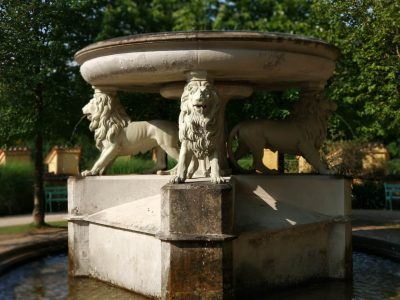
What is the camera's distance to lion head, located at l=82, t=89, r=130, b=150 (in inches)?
255

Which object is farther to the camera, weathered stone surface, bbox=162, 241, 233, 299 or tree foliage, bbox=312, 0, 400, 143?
tree foliage, bbox=312, 0, 400, 143

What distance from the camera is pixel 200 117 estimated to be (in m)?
5.04

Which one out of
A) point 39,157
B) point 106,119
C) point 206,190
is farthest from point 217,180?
point 39,157

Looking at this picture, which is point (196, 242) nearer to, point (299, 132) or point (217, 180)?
point (217, 180)

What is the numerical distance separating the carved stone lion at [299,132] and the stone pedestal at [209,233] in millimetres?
443

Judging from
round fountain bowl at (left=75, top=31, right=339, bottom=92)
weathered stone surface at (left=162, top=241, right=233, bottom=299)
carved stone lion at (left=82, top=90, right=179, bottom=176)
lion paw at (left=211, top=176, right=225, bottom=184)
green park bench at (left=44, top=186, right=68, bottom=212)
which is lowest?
green park bench at (left=44, top=186, right=68, bottom=212)

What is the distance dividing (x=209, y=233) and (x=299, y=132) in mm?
2280

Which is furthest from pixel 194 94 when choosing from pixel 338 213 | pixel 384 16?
pixel 384 16

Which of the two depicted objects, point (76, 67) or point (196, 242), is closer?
point (196, 242)

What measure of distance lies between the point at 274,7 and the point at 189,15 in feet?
9.44

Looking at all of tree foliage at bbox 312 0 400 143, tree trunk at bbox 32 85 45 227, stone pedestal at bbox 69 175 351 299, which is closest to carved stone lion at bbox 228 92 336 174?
stone pedestal at bbox 69 175 351 299

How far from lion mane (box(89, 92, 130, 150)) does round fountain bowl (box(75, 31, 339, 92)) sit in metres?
0.60

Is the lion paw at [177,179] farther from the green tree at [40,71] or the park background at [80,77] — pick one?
the green tree at [40,71]

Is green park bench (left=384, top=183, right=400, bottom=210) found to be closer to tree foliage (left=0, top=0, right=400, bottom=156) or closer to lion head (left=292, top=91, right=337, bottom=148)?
tree foliage (left=0, top=0, right=400, bottom=156)
